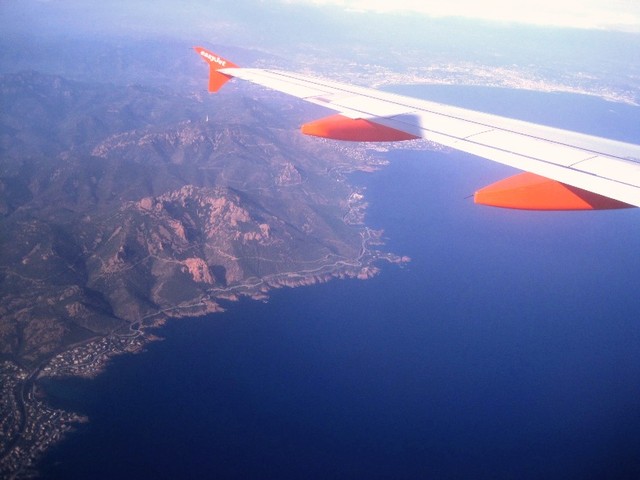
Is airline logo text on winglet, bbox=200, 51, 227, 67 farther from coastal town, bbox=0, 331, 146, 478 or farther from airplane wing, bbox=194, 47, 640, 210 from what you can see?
coastal town, bbox=0, 331, 146, 478

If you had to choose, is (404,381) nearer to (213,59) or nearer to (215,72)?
(215,72)

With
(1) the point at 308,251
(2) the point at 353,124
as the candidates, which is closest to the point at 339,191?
(1) the point at 308,251

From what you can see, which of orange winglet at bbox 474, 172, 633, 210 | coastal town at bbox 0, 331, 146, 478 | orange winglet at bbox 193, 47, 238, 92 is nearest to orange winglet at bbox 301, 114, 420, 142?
orange winglet at bbox 474, 172, 633, 210

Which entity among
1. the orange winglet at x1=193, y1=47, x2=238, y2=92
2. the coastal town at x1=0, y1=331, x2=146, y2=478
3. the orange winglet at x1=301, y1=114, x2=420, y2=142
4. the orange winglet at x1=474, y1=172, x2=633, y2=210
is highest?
the orange winglet at x1=193, y1=47, x2=238, y2=92

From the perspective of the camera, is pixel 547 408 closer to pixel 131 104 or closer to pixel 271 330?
pixel 271 330

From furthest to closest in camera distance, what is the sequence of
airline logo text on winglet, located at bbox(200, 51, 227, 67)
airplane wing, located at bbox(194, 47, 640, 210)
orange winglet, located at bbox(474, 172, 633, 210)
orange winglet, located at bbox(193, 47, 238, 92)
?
airline logo text on winglet, located at bbox(200, 51, 227, 67) < orange winglet, located at bbox(193, 47, 238, 92) < orange winglet, located at bbox(474, 172, 633, 210) < airplane wing, located at bbox(194, 47, 640, 210)

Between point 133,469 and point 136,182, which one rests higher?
point 136,182

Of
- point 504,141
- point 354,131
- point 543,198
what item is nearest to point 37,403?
point 354,131
